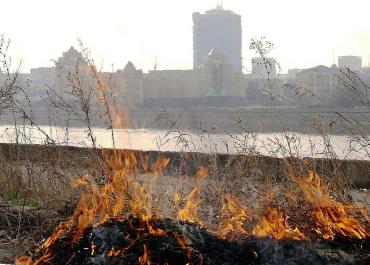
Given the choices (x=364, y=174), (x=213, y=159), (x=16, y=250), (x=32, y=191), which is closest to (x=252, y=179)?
(x=213, y=159)

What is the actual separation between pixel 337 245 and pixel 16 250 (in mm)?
3017

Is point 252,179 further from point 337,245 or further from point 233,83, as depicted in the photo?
point 233,83

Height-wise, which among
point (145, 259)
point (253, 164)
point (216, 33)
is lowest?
point (145, 259)

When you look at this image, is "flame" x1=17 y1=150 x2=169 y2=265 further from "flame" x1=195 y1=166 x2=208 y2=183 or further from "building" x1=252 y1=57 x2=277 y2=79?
"building" x1=252 y1=57 x2=277 y2=79

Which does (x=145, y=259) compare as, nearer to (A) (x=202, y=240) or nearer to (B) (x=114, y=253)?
(B) (x=114, y=253)

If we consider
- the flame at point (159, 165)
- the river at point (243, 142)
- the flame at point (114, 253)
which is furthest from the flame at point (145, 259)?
the river at point (243, 142)

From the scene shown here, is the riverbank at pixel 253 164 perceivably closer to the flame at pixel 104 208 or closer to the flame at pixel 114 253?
the flame at pixel 104 208

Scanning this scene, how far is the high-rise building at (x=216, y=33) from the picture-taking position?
152 m

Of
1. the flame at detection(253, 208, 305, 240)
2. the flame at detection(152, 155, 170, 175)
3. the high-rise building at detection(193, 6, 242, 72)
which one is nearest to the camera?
the flame at detection(253, 208, 305, 240)

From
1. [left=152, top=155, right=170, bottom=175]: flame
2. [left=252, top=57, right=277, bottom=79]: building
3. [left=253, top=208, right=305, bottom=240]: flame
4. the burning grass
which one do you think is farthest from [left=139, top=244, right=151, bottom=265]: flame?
[left=252, top=57, right=277, bottom=79]: building

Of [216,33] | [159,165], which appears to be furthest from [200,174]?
[216,33]

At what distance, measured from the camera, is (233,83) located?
260ft

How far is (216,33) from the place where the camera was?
505ft

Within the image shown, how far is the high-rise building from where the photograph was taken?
152 metres
